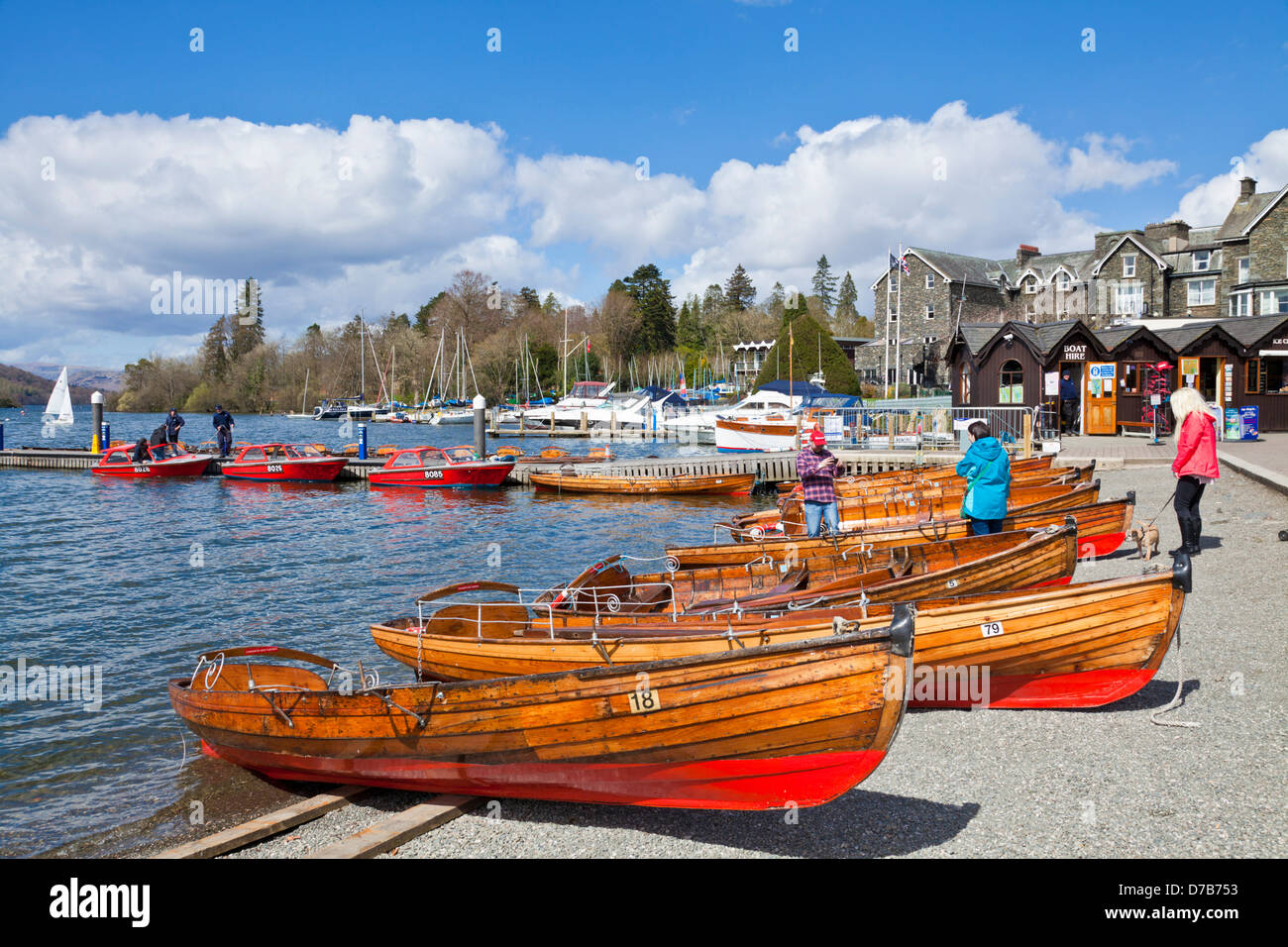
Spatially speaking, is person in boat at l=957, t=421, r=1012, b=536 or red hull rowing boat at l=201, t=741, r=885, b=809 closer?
red hull rowing boat at l=201, t=741, r=885, b=809

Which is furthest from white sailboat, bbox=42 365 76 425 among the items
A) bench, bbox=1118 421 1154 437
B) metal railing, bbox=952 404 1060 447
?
bench, bbox=1118 421 1154 437

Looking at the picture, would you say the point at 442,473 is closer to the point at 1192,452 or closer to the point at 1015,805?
the point at 1192,452

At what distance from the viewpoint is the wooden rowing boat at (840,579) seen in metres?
9.66

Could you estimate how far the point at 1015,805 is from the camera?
5.94 m

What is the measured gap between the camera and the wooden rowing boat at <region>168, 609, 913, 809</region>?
5.41m

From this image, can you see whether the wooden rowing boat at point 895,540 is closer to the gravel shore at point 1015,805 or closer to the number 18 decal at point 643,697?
the gravel shore at point 1015,805

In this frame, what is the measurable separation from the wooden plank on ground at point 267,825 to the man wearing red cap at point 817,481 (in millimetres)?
8850

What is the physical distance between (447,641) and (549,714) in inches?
118

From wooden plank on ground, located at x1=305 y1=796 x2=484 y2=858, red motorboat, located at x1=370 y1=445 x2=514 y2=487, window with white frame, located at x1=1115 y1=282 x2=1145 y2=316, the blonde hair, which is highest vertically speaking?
window with white frame, located at x1=1115 y1=282 x2=1145 y2=316

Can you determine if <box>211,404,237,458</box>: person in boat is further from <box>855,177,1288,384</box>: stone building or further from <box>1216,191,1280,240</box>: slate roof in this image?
<box>1216,191,1280,240</box>: slate roof

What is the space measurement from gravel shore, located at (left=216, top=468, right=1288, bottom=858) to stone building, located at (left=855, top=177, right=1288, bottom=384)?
132ft

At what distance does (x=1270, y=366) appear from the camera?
32000 mm

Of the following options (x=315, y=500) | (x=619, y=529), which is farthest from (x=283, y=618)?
(x=315, y=500)

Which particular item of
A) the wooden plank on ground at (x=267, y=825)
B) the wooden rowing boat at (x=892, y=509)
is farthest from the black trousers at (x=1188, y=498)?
the wooden plank on ground at (x=267, y=825)
